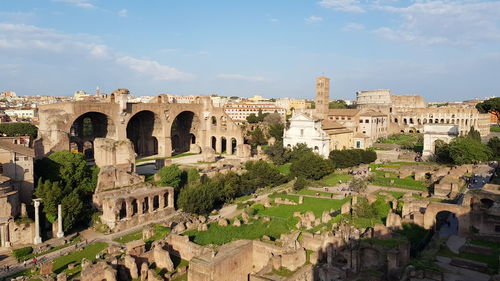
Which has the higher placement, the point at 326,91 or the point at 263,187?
the point at 326,91

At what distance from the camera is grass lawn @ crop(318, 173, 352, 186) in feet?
120

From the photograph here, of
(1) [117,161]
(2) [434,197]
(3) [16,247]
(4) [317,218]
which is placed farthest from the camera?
(1) [117,161]

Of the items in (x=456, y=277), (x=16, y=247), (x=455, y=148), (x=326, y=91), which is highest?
(x=326, y=91)

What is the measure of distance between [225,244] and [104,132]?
95.6 feet

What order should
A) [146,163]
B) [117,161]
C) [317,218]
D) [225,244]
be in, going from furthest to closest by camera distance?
[146,163]
[117,161]
[317,218]
[225,244]

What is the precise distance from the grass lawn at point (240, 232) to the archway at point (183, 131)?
104 ft

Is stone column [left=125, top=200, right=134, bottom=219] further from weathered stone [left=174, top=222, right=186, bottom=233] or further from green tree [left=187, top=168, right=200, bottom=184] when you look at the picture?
green tree [left=187, top=168, right=200, bottom=184]

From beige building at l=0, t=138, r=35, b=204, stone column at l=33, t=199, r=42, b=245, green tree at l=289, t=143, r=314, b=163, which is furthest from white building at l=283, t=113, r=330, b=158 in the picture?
stone column at l=33, t=199, r=42, b=245

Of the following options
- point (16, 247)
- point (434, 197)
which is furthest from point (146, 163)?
point (434, 197)

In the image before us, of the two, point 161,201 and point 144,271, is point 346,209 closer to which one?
point 144,271

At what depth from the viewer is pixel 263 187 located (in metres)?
36.1

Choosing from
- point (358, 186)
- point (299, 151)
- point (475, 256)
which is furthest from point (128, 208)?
point (299, 151)

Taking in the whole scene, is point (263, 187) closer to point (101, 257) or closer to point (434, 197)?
point (434, 197)

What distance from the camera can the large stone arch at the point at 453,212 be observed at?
20.3m
